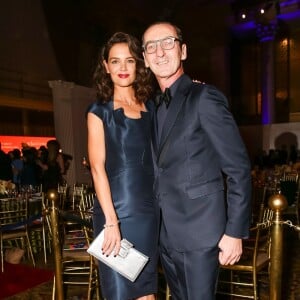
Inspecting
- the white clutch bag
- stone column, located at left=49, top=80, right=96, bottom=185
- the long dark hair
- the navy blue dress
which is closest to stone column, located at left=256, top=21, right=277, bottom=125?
stone column, located at left=49, top=80, right=96, bottom=185

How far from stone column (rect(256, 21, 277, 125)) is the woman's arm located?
16379 millimetres

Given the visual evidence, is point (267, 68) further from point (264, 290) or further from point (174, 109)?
point (174, 109)

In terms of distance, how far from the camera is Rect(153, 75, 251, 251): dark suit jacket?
1527mm

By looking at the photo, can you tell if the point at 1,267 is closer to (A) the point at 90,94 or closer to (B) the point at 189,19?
(A) the point at 90,94

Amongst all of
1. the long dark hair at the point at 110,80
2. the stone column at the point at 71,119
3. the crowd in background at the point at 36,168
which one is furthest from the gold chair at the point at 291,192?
the long dark hair at the point at 110,80

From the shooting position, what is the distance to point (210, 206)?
160cm

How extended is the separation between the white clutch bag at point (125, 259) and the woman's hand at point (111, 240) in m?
0.02

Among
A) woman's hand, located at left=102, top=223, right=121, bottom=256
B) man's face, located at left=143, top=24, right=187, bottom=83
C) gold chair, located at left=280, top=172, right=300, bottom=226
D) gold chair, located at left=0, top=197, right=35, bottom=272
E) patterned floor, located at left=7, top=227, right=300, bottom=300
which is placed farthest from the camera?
gold chair, located at left=280, top=172, right=300, bottom=226

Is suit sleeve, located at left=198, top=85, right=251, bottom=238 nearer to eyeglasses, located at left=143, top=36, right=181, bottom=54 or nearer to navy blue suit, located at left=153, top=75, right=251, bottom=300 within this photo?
navy blue suit, located at left=153, top=75, right=251, bottom=300

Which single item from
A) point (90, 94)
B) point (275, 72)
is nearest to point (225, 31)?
point (275, 72)

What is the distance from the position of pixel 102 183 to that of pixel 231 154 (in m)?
0.64

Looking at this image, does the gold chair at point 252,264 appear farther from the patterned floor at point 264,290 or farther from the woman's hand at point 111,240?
the woman's hand at point 111,240

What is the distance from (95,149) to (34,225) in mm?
4042

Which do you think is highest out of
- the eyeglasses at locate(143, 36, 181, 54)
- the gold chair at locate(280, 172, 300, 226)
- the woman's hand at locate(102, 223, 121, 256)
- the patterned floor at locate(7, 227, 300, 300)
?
the eyeglasses at locate(143, 36, 181, 54)
